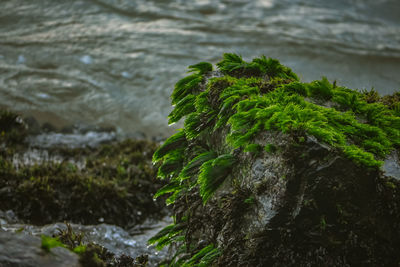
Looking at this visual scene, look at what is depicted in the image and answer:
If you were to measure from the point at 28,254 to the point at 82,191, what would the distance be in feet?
11.4

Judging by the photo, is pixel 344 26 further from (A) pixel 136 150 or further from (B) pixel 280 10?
(A) pixel 136 150

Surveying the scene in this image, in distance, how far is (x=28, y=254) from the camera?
1.84 m

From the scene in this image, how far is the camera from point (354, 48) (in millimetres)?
13742

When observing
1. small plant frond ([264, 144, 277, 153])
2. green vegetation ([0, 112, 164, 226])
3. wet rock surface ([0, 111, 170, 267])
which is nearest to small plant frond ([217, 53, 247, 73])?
small plant frond ([264, 144, 277, 153])

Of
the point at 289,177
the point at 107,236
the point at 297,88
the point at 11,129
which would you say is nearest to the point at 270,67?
the point at 297,88

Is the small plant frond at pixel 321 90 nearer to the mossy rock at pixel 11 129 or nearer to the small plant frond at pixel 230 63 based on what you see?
the small plant frond at pixel 230 63

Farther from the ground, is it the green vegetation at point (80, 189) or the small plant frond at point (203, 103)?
the small plant frond at point (203, 103)

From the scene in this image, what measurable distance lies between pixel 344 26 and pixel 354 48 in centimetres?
223

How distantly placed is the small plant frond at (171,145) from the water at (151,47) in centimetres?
612

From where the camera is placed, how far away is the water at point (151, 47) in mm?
10242

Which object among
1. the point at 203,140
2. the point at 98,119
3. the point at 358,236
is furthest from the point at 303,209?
the point at 98,119

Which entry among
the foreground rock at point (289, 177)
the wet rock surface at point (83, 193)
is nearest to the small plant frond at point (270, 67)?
the foreground rock at point (289, 177)

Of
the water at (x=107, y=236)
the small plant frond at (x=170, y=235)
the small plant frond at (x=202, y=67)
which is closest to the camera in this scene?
Answer: the small plant frond at (x=170, y=235)

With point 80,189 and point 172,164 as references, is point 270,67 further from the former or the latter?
point 80,189
